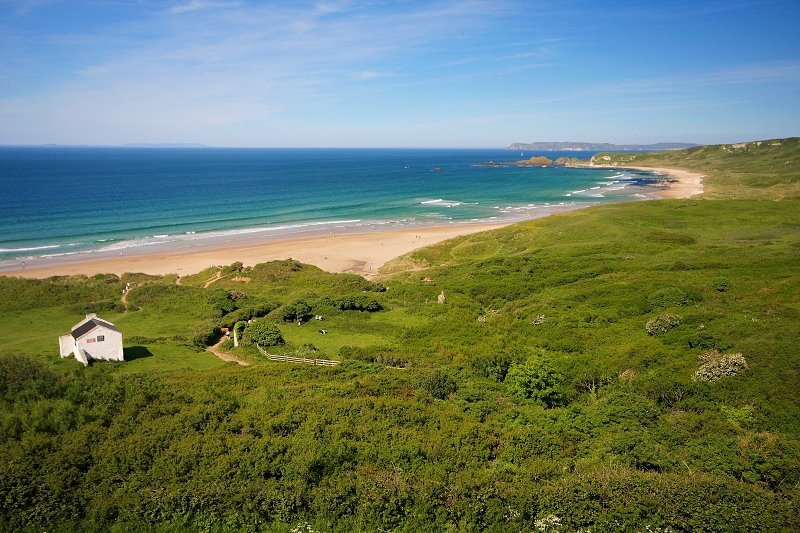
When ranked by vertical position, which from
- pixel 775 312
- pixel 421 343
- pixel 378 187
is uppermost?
pixel 378 187

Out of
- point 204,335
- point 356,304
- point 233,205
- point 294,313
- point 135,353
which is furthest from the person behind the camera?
point 233,205

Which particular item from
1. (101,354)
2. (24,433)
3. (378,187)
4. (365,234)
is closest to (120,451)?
(24,433)

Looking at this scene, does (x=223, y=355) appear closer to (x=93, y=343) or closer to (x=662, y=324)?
(x=93, y=343)

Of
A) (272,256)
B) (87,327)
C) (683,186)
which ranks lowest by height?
(272,256)

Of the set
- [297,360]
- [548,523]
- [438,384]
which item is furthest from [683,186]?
[548,523]

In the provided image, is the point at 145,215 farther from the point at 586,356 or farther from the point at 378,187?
the point at 586,356

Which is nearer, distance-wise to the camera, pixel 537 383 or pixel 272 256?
pixel 537 383
